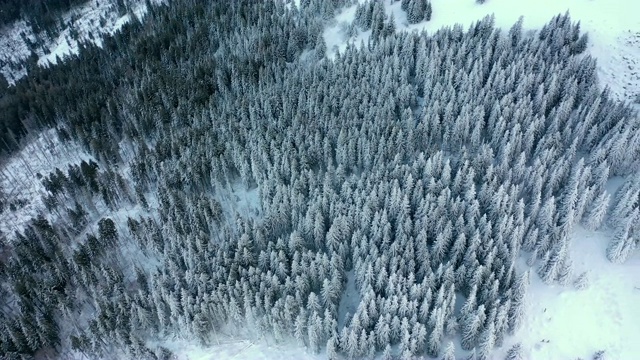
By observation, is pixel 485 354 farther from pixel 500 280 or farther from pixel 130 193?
pixel 130 193

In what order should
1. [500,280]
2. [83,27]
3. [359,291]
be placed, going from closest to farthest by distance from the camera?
[500,280]
[359,291]
[83,27]

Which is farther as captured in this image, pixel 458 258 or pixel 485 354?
pixel 458 258

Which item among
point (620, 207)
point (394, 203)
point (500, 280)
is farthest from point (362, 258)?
point (620, 207)

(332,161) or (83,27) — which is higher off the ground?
(83,27)

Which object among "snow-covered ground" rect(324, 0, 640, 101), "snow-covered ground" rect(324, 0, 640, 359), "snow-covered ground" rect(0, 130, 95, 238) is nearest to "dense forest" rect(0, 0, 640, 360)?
"snow-covered ground" rect(324, 0, 640, 359)

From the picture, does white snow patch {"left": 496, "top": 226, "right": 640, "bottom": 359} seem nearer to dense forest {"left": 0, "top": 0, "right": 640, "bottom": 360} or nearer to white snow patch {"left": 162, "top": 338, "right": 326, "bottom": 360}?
dense forest {"left": 0, "top": 0, "right": 640, "bottom": 360}

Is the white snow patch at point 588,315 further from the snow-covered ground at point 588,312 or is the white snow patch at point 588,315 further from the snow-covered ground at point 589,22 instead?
the snow-covered ground at point 589,22

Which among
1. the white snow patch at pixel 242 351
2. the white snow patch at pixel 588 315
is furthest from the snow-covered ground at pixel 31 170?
the white snow patch at pixel 588 315
